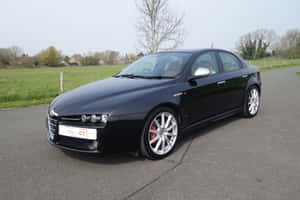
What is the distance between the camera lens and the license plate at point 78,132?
2.98 meters

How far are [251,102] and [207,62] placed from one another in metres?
1.84

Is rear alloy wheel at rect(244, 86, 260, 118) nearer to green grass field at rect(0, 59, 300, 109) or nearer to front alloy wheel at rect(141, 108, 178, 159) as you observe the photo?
front alloy wheel at rect(141, 108, 178, 159)

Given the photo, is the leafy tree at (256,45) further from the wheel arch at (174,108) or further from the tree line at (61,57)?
the wheel arch at (174,108)

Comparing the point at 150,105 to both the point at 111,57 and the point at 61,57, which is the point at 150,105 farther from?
the point at 61,57

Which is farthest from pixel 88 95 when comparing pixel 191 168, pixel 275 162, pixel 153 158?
pixel 275 162

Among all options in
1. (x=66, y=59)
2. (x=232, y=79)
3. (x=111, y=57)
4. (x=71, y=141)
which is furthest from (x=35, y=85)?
(x=66, y=59)

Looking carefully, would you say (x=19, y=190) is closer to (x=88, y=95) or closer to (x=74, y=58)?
(x=88, y=95)

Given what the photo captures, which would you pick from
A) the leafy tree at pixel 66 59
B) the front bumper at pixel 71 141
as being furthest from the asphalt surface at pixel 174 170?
the leafy tree at pixel 66 59

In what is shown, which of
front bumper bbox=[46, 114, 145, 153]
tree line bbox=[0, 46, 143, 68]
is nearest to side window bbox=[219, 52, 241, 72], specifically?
front bumper bbox=[46, 114, 145, 153]

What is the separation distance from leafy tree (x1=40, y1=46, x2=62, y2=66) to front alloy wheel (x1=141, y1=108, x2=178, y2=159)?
9991 centimetres

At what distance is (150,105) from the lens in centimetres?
326

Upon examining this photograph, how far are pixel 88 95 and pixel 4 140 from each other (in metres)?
2.10

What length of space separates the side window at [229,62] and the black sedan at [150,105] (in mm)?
27

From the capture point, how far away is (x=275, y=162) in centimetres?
330
